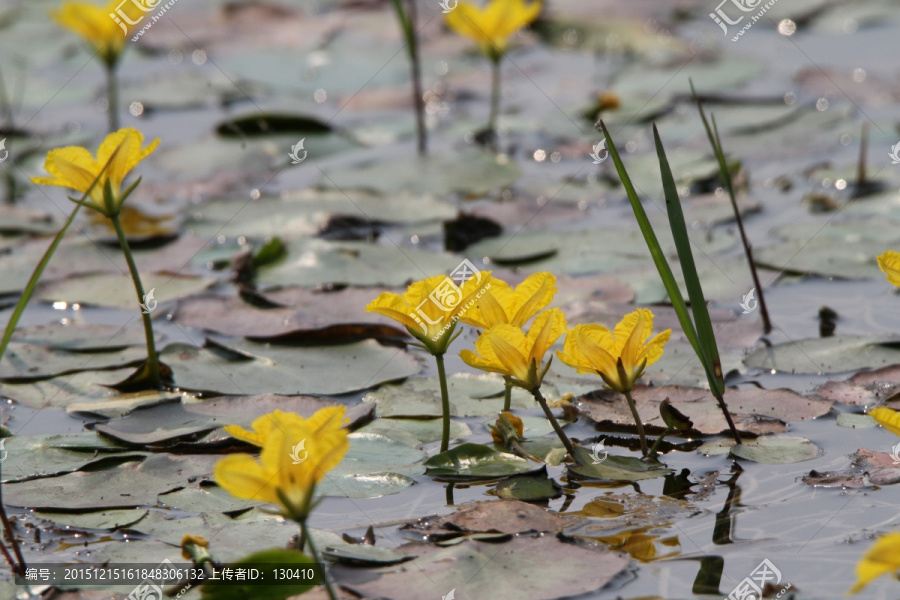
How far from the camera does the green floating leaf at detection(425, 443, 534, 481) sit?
2.06m

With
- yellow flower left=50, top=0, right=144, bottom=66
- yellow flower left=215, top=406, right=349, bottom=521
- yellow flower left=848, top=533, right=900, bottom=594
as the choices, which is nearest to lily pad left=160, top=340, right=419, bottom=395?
yellow flower left=215, top=406, right=349, bottom=521

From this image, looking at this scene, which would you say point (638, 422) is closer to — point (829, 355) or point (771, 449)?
point (771, 449)

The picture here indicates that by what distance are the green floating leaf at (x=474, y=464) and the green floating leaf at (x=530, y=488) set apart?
0.02 m

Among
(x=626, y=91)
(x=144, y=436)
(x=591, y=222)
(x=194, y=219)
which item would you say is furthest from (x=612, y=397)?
(x=626, y=91)

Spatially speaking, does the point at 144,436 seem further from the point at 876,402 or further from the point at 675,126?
the point at 675,126

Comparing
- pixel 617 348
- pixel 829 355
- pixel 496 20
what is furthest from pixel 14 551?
pixel 496 20

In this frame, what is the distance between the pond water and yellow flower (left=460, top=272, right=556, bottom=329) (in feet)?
1.16

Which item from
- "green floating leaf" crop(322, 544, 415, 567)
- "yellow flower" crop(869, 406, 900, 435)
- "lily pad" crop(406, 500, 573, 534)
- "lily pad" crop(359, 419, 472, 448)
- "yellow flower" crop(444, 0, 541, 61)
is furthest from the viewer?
"yellow flower" crop(444, 0, 541, 61)

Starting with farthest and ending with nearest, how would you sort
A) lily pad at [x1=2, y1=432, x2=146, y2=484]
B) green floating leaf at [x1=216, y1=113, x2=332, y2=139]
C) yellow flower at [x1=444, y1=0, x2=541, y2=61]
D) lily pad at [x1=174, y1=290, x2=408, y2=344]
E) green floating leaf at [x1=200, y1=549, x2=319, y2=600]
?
1. green floating leaf at [x1=216, y1=113, x2=332, y2=139]
2. yellow flower at [x1=444, y1=0, x2=541, y2=61]
3. lily pad at [x1=174, y1=290, x2=408, y2=344]
4. lily pad at [x1=2, y1=432, x2=146, y2=484]
5. green floating leaf at [x1=200, y1=549, x2=319, y2=600]

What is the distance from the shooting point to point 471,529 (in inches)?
73.3

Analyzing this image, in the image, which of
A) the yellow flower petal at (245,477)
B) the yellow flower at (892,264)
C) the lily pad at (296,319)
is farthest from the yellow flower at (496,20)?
the yellow flower petal at (245,477)

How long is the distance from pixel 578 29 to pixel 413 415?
420cm

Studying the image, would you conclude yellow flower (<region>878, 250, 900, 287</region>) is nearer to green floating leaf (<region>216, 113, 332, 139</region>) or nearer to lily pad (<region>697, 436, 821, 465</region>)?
lily pad (<region>697, 436, 821, 465</region>)

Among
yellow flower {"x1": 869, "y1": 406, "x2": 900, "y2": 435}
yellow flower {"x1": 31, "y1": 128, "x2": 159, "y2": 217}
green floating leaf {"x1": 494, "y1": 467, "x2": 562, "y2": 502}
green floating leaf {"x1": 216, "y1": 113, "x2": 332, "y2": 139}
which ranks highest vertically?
green floating leaf {"x1": 216, "y1": 113, "x2": 332, "y2": 139}
